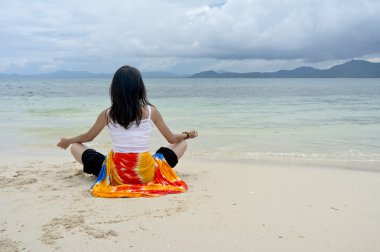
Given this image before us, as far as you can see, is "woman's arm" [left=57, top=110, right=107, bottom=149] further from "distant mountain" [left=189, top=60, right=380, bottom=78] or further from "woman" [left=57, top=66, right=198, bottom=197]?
"distant mountain" [left=189, top=60, right=380, bottom=78]

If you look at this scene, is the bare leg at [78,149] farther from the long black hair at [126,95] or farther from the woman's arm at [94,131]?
the long black hair at [126,95]

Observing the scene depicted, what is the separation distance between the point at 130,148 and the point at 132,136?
0.14m

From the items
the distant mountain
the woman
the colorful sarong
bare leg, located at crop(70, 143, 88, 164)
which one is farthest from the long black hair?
the distant mountain

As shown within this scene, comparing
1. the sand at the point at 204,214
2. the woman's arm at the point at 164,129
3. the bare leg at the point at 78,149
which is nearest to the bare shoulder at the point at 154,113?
the woman's arm at the point at 164,129

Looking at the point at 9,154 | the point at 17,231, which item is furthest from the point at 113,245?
the point at 9,154

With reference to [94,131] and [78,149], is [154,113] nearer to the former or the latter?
[94,131]

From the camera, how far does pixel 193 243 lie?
2.88 m

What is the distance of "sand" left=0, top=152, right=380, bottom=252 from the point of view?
2.89 m

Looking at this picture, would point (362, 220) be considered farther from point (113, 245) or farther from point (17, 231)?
point (17, 231)

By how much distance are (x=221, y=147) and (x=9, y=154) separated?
13.5 ft

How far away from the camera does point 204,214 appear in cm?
351

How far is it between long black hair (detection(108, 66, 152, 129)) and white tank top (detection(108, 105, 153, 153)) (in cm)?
9

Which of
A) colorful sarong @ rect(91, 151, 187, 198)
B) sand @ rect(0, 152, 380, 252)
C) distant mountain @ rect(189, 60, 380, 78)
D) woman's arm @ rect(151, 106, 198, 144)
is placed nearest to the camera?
sand @ rect(0, 152, 380, 252)

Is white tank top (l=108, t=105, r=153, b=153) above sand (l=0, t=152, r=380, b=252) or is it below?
above
